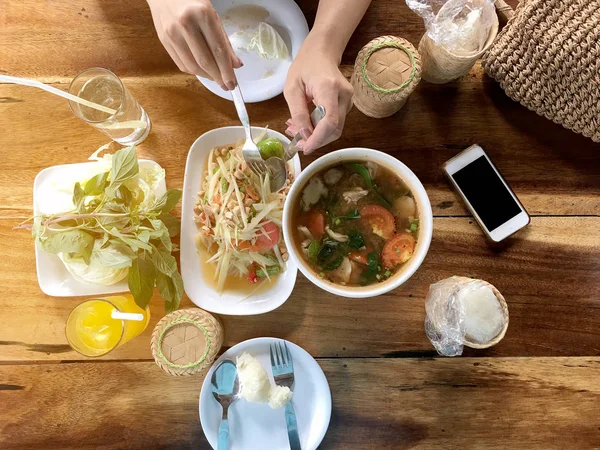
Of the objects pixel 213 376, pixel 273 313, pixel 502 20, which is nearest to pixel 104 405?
pixel 213 376

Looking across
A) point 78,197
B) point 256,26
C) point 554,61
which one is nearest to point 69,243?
point 78,197

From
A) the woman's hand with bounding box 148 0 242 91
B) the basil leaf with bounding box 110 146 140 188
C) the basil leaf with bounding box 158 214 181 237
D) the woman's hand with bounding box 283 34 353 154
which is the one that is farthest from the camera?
the basil leaf with bounding box 158 214 181 237

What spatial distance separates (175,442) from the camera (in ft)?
4.69

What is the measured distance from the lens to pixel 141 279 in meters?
1.24

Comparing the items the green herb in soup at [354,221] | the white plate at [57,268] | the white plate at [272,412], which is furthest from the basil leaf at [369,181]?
the white plate at [57,268]

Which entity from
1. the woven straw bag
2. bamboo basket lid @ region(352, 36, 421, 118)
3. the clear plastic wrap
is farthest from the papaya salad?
the woven straw bag

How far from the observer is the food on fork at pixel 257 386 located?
4.23 feet

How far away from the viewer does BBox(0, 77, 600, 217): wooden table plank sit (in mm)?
1429

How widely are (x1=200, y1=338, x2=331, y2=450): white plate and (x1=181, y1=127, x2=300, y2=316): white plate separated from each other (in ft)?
0.38

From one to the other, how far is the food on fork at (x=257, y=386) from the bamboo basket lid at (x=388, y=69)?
85 cm

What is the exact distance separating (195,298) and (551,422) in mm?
1185

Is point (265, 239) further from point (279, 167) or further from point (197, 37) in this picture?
point (197, 37)

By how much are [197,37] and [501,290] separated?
1161 millimetres

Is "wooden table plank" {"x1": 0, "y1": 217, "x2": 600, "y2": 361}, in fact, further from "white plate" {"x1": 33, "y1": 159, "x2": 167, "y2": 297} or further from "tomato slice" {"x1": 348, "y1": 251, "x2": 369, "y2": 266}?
"white plate" {"x1": 33, "y1": 159, "x2": 167, "y2": 297}
